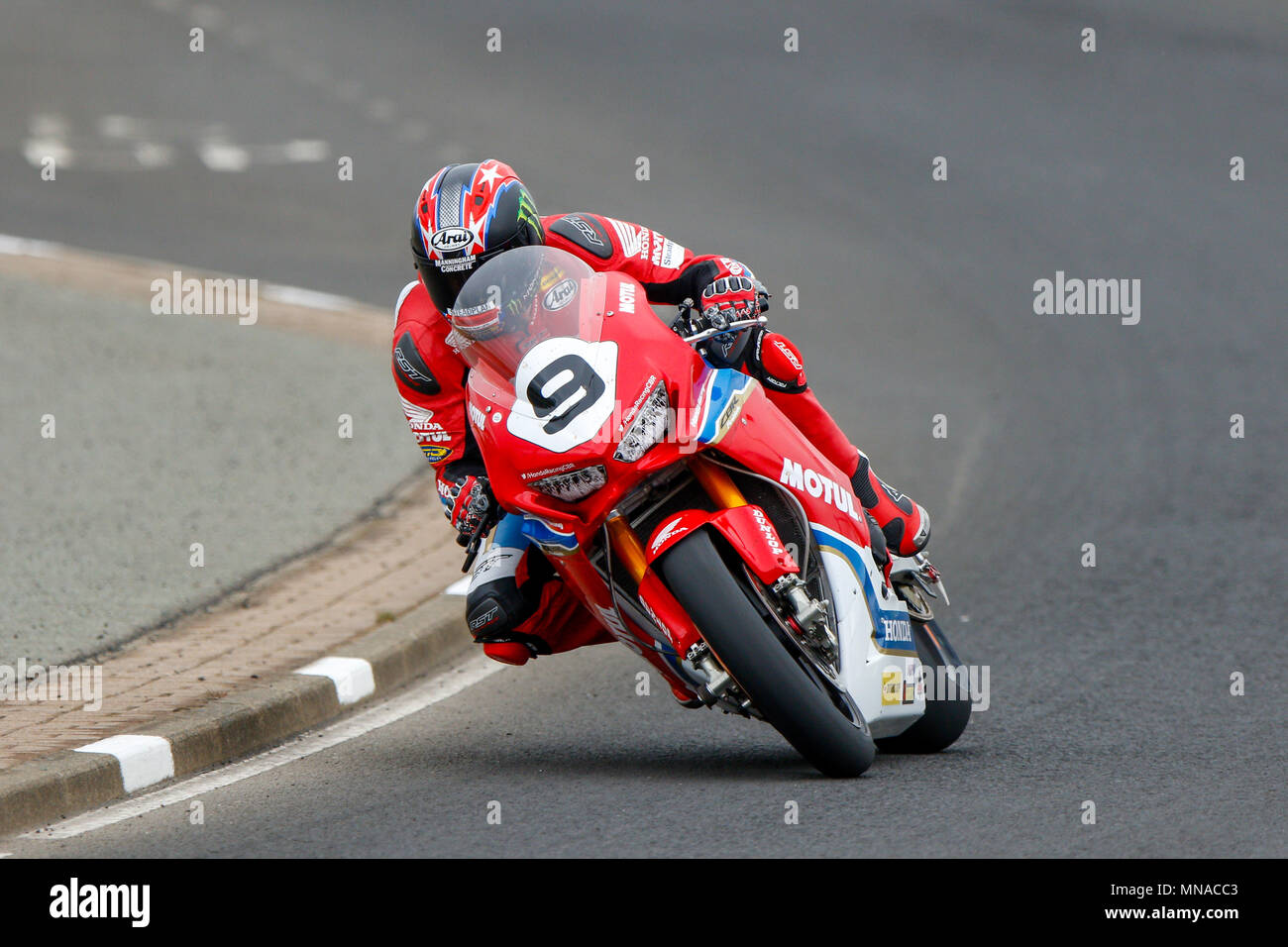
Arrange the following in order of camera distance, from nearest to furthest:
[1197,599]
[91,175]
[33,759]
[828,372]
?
[33,759], [1197,599], [828,372], [91,175]

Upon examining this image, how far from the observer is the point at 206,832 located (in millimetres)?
5395

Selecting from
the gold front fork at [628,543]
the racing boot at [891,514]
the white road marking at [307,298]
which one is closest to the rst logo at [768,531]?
the gold front fork at [628,543]

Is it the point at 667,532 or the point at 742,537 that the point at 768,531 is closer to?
the point at 742,537

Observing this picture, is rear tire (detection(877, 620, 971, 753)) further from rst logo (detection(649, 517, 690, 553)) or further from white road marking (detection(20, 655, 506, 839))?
white road marking (detection(20, 655, 506, 839))

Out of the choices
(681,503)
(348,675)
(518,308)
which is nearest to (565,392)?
(518,308)

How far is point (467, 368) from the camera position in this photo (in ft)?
20.0

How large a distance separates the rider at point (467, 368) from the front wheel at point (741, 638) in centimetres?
67

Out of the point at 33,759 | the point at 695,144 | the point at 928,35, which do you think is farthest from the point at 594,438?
the point at 928,35

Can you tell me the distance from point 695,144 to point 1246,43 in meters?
7.93

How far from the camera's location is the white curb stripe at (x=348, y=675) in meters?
7.12

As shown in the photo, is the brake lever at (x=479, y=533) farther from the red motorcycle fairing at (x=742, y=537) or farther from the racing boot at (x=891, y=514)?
the racing boot at (x=891, y=514)
